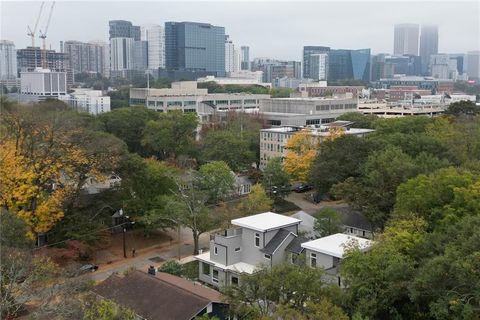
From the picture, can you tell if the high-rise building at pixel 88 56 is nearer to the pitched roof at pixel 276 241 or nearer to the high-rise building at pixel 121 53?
the high-rise building at pixel 121 53

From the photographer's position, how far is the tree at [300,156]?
38625 millimetres

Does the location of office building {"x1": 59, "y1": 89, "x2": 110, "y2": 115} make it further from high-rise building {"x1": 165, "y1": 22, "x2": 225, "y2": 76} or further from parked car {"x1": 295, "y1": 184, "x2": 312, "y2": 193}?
high-rise building {"x1": 165, "y1": 22, "x2": 225, "y2": 76}

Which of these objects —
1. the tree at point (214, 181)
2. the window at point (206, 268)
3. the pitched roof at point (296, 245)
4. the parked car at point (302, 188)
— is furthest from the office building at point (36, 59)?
the pitched roof at point (296, 245)

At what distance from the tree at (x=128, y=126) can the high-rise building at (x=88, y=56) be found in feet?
405

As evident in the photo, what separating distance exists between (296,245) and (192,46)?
151m

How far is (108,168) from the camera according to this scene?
27531mm

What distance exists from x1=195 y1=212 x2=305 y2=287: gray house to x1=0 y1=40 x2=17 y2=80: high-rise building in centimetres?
12674

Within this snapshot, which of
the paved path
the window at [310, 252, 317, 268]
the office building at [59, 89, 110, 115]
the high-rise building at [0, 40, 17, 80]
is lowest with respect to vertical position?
the paved path

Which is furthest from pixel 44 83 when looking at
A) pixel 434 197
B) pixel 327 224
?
pixel 434 197

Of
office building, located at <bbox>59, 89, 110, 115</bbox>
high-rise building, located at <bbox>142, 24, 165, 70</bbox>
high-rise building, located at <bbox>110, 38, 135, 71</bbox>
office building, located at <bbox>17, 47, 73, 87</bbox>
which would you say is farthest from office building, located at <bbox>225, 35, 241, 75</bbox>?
office building, located at <bbox>59, 89, 110, 115</bbox>

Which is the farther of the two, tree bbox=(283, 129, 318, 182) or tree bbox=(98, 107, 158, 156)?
tree bbox=(98, 107, 158, 156)

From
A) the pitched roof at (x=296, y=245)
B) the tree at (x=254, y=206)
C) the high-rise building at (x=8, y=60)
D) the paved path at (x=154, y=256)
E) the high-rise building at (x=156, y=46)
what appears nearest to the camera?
the pitched roof at (x=296, y=245)

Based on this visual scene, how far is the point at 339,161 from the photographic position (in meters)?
33.4

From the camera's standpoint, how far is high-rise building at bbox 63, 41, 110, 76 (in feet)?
564
